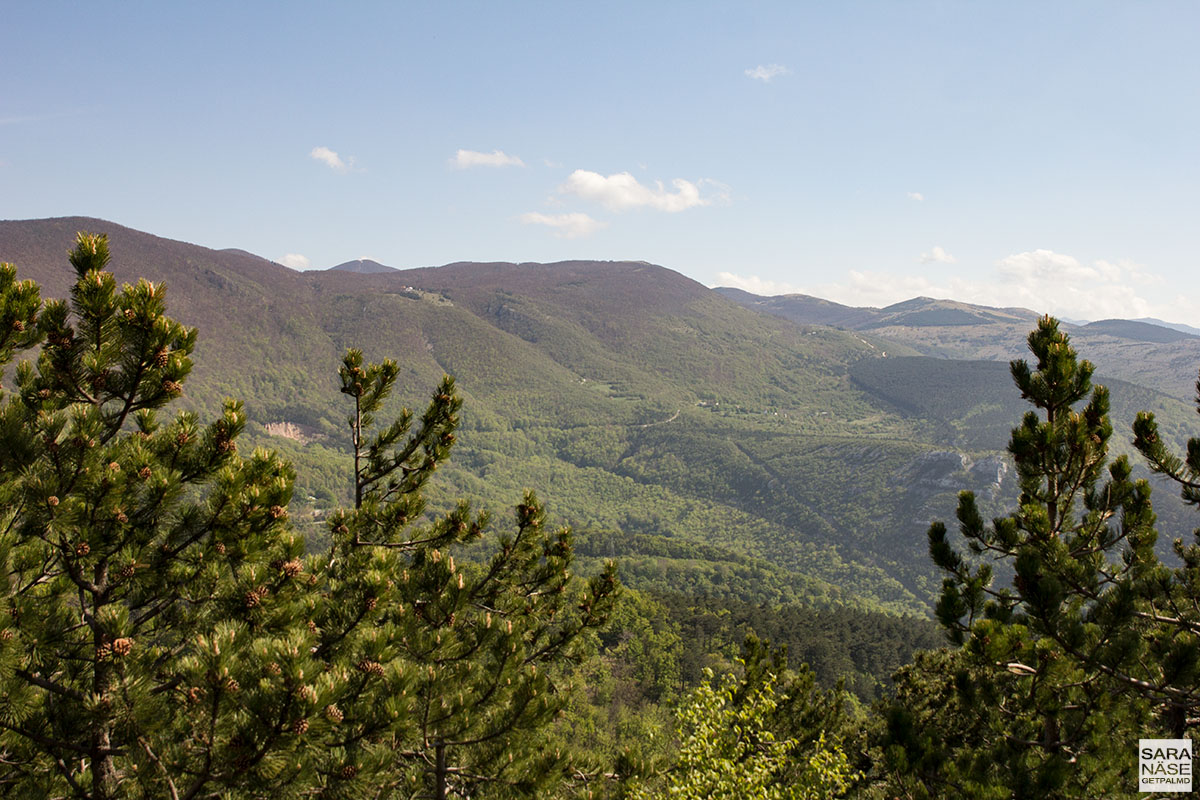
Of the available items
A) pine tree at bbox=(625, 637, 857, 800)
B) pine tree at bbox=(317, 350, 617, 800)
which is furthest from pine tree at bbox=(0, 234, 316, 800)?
pine tree at bbox=(625, 637, 857, 800)

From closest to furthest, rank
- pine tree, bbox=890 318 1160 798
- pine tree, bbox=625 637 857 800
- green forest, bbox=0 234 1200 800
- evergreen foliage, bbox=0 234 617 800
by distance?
evergreen foliage, bbox=0 234 617 800
green forest, bbox=0 234 1200 800
pine tree, bbox=890 318 1160 798
pine tree, bbox=625 637 857 800

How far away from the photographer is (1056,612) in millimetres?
5246

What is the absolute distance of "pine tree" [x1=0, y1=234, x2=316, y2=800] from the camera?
324 centimetres

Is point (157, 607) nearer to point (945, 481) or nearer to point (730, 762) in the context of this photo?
point (730, 762)

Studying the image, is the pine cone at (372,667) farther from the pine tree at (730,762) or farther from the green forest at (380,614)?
the pine tree at (730,762)

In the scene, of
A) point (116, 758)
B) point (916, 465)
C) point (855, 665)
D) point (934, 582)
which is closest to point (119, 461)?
point (116, 758)

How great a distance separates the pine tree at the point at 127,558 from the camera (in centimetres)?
324

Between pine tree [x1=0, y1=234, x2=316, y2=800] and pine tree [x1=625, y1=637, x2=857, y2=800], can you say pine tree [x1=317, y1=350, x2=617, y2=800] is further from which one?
pine tree [x1=625, y1=637, x2=857, y2=800]

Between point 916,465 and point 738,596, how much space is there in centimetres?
7342

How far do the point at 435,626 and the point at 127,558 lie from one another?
2477 mm

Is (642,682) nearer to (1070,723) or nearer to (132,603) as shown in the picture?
(1070,723)

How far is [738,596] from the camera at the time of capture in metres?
93.1

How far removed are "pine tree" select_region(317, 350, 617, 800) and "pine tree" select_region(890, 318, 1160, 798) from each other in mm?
3708

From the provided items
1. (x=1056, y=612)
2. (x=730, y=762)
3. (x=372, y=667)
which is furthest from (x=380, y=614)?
(x=1056, y=612)
